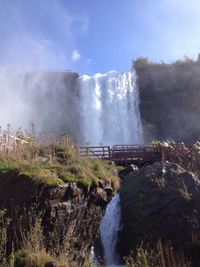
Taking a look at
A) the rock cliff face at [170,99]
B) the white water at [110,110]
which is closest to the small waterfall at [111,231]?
the white water at [110,110]

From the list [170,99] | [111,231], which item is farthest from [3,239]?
[170,99]

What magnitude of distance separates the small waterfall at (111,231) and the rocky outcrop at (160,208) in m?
0.33

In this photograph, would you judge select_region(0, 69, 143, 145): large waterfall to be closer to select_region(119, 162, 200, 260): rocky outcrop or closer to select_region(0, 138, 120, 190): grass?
select_region(119, 162, 200, 260): rocky outcrop

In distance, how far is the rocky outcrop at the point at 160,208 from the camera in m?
16.2

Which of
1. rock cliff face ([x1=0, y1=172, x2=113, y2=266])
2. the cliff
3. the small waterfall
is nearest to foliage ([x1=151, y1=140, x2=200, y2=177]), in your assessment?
the small waterfall

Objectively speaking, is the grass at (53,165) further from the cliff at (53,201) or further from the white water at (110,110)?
the white water at (110,110)

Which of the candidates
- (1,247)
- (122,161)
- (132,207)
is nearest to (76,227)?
(1,247)

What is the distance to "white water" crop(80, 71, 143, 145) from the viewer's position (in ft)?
136

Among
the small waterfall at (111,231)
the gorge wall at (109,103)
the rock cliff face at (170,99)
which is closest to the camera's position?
the small waterfall at (111,231)

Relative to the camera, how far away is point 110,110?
4278 cm

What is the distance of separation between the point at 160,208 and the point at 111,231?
257 cm

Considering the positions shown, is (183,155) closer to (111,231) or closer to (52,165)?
(111,231)

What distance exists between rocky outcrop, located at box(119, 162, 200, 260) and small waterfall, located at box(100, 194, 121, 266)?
13.0 inches

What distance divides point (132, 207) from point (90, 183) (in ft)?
27.3
